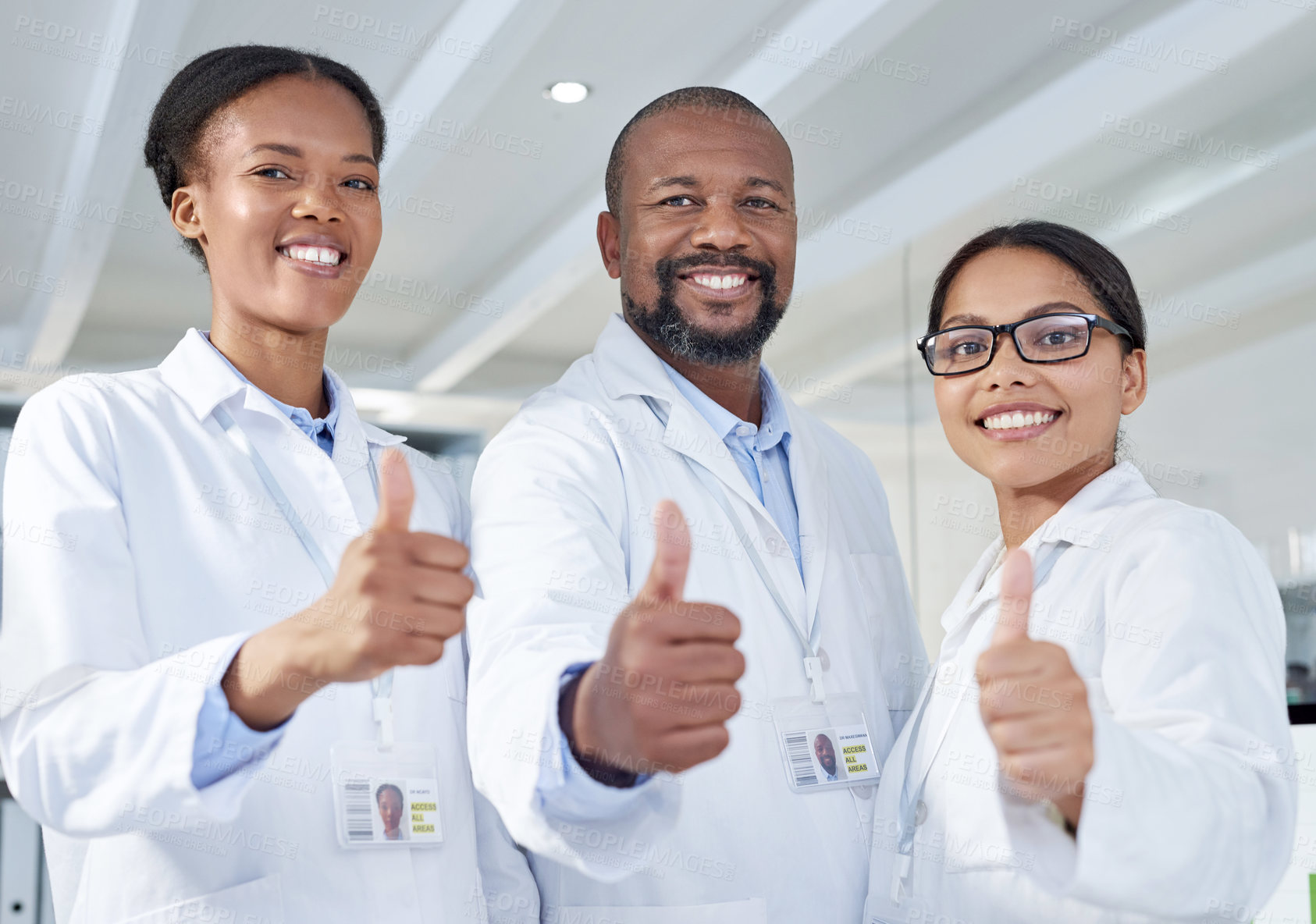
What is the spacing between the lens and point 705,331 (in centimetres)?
208

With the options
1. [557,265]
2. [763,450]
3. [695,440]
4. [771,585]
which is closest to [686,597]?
[771,585]

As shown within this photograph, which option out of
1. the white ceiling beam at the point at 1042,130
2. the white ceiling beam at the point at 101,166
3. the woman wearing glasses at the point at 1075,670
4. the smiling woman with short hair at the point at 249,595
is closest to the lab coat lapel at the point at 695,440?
the woman wearing glasses at the point at 1075,670

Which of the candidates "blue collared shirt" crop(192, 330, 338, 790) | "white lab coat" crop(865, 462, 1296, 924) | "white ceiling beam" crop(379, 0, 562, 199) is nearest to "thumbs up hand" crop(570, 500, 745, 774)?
"white lab coat" crop(865, 462, 1296, 924)

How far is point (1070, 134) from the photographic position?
4.45 metres

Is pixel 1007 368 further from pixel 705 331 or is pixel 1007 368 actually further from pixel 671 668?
pixel 671 668

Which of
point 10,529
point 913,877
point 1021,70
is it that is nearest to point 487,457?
point 10,529

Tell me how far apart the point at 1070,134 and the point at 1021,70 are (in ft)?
1.15

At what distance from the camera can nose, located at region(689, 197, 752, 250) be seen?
2.07 metres

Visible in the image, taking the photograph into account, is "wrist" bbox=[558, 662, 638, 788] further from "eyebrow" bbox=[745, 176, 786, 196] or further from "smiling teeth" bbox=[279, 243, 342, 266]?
"eyebrow" bbox=[745, 176, 786, 196]

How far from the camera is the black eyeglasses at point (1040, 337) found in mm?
1700

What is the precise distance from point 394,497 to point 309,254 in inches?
28.6

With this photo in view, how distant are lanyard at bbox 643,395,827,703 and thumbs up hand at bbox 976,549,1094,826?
0.73 m

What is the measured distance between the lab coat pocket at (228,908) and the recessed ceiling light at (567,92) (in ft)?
11.6

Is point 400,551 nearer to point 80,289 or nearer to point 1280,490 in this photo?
point 1280,490
